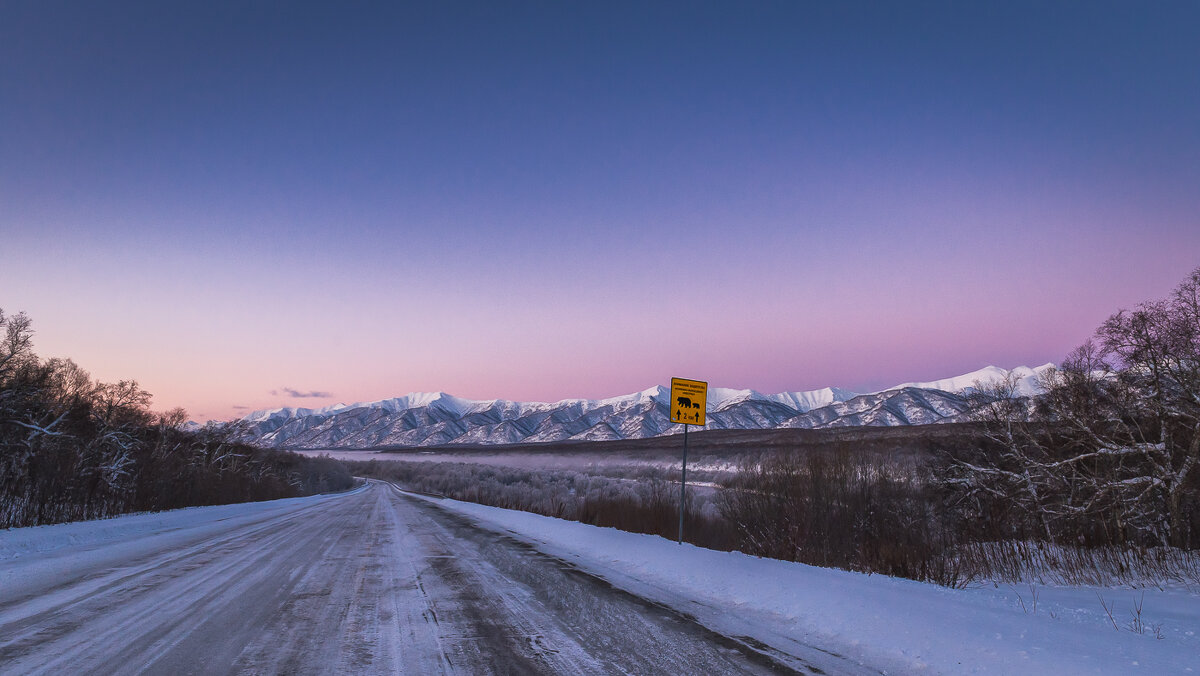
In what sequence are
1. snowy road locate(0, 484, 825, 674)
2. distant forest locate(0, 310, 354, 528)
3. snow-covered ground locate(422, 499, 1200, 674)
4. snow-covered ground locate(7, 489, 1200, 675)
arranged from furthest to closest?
distant forest locate(0, 310, 354, 528) → snow-covered ground locate(7, 489, 1200, 675) → snow-covered ground locate(422, 499, 1200, 674) → snowy road locate(0, 484, 825, 674)

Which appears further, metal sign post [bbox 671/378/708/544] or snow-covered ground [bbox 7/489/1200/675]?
metal sign post [bbox 671/378/708/544]

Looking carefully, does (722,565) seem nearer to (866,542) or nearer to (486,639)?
(866,542)

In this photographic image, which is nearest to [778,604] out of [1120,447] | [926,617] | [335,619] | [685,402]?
[926,617]

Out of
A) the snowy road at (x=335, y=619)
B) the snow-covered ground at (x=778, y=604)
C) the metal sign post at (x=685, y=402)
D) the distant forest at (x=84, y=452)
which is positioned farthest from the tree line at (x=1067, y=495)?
the distant forest at (x=84, y=452)

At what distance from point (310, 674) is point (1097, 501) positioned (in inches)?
637

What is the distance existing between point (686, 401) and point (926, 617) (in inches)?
257

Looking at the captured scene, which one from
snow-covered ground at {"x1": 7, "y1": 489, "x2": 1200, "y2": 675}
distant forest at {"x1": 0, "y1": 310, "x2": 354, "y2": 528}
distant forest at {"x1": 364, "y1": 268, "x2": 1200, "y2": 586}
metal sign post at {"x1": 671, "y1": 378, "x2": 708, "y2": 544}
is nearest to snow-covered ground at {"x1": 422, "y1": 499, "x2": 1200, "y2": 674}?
snow-covered ground at {"x1": 7, "y1": 489, "x2": 1200, "y2": 675}

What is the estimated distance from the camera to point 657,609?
6648 mm

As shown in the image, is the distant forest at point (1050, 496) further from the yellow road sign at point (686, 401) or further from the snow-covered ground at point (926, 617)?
the yellow road sign at point (686, 401)

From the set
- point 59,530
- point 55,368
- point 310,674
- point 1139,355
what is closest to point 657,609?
point 310,674

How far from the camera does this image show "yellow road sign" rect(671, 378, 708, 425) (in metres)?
12.0

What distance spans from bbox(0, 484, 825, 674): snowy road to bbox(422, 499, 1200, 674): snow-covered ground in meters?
0.82

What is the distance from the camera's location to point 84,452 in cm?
2292

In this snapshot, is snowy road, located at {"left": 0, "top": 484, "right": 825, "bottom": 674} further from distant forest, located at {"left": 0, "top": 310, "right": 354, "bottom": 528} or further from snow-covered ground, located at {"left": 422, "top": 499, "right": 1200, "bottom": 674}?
distant forest, located at {"left": 0, "top": 310, "right": 354, "bottom": 528}
